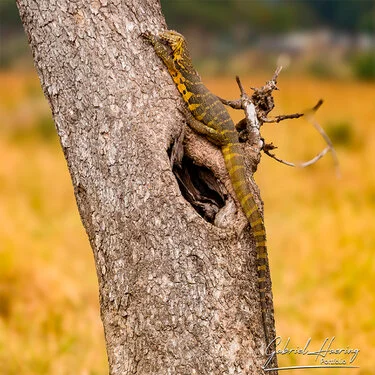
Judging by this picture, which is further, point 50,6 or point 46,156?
point 46,156

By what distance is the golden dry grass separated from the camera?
18.5ft

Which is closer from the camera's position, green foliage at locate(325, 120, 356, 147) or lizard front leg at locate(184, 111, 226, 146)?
lizard front leg at locate(184, 111, 226, 146)

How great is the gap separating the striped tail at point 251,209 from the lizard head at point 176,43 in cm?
61

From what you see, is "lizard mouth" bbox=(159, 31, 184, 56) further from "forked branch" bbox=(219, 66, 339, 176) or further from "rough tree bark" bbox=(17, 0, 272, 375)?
"forked branch" bbox=(219, 66, 339, 176)

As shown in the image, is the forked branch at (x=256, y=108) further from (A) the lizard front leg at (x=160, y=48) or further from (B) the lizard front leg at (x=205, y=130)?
(A) the lizard front leg at (x=160, y=48)

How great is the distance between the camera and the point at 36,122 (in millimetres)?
15016

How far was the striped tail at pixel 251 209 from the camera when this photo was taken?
2.83 meters

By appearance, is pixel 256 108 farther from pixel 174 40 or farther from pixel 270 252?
pixel 270 252

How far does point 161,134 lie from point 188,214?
0.40m

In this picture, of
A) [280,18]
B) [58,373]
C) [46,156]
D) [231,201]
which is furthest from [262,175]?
[280,18]

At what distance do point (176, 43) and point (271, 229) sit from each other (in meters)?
6.13

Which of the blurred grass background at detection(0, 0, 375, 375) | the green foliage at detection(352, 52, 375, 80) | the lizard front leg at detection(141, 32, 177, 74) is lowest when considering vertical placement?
the lizard front leg at detection(141, 32, 177, 74)

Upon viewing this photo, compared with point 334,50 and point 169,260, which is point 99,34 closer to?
point 169,260

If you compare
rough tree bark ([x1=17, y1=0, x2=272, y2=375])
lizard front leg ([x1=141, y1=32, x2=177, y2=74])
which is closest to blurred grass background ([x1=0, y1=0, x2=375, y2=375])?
lizard front leg ([x1=141, y1=32, x2=177, y2=74])
